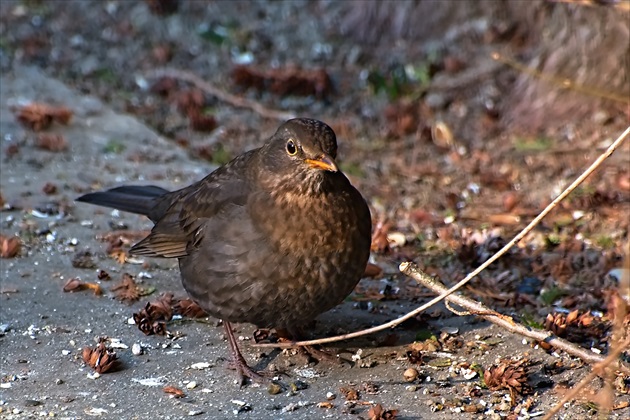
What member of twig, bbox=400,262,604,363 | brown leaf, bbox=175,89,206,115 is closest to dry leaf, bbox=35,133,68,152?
brown leaf, bbox=175,89,206,115

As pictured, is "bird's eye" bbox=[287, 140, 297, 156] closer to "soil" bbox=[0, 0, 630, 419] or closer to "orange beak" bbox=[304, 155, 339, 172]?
"orange beak" bbox=[304, 155, 339, 172]

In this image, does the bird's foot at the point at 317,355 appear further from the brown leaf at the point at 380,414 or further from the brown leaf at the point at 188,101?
the brown leaf at the point at 188,101

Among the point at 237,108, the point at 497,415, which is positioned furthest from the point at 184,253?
the point at 237,108

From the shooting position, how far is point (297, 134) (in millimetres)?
4992

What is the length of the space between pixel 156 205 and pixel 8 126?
2635 mm

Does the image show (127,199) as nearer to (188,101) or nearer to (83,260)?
(83,260)

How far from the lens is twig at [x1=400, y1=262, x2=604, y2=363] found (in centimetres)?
452

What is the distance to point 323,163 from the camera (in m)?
4.91

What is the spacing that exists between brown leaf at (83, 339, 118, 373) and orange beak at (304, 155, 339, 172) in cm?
133

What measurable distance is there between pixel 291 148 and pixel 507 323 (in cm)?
134

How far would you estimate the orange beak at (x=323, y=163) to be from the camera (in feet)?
15.8

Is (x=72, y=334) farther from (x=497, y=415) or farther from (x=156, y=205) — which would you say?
(x=497, y=415)

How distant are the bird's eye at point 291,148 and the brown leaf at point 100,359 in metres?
1.30

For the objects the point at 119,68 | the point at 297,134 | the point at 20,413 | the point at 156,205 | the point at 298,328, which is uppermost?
the point at 119,68
